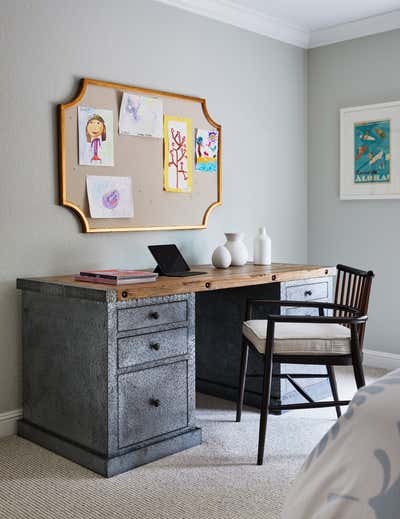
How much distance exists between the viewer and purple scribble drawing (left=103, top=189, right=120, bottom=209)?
3203 mm

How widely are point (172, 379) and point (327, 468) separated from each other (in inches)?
54.4

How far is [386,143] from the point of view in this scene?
4.07 m

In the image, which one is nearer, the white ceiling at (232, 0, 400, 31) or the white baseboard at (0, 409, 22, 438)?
the white baseboard at (0, 409, 22, 438)

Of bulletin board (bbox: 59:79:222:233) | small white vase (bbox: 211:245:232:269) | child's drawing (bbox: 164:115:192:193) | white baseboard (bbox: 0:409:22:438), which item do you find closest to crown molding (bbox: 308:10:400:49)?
bulletin board (bbox: 59:79:222:233)

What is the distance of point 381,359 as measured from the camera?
13.7 ft

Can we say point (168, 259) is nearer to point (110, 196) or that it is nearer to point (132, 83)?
point (110, 196)

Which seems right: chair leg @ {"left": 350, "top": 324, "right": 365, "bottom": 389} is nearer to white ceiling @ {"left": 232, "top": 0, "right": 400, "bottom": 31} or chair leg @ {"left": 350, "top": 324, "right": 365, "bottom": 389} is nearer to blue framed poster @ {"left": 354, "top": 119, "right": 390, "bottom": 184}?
blue framed poster @ {"left": 354, "top": 119, "right": 390, "bottom": 184}

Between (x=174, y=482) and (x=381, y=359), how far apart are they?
7.20ft

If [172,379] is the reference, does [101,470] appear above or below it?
below

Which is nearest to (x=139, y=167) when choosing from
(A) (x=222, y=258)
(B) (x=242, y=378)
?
(A) (x=222, y=258)

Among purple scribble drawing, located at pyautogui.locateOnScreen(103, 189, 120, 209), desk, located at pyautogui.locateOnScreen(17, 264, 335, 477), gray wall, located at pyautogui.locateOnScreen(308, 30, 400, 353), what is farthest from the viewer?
gray wall, located at pyautogui.locateOnScreen(308, 30, 400, 353)

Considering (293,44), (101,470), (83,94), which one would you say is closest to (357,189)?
(293,44)

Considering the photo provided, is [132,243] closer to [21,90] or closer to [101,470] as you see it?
[21,90]

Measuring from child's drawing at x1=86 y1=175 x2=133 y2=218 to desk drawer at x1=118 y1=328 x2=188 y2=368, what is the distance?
80cm
